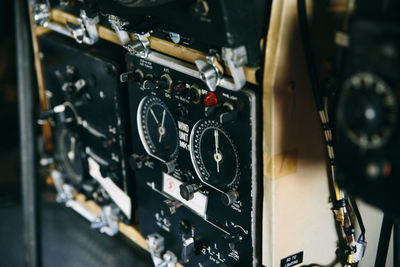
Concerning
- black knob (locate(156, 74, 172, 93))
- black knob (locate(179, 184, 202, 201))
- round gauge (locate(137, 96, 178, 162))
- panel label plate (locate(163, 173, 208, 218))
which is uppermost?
black knob (locate(156, 74, 172, 93))

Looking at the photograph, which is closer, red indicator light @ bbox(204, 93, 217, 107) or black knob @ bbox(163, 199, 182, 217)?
red indicator light @ bbox(204, 93, 217, 107)

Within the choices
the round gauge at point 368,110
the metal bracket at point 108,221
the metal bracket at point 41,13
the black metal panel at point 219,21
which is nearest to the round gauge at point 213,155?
the black metal panel at point 219,21

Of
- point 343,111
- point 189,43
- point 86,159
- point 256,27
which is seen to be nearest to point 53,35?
point 86,159

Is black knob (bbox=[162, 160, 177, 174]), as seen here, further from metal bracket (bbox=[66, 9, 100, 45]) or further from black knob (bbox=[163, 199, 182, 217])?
metal bracket (bbox=[66, 9, 100, 45])

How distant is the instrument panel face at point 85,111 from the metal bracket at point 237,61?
590mm

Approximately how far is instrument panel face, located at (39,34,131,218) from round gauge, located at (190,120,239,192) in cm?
40

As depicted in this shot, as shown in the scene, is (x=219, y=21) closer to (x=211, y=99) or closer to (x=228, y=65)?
(x=228, y=65)

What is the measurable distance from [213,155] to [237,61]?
315 mm

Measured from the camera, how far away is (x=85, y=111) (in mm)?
1951

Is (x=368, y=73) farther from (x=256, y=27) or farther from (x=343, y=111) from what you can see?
(x=256, y=27)

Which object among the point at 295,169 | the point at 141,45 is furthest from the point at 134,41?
the point at 295,169

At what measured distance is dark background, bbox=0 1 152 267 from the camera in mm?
1945

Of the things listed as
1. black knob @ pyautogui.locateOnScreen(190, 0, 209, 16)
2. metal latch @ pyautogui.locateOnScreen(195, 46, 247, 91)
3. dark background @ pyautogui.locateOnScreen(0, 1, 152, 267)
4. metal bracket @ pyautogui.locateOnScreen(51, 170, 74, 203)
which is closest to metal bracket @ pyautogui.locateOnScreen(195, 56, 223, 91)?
metal latch @ pyautogui.locateOnScreen(195, 46, 247, 91)

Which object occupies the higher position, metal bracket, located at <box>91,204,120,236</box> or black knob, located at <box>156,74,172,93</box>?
black knob, located at <box>156,74,172,93</box>
